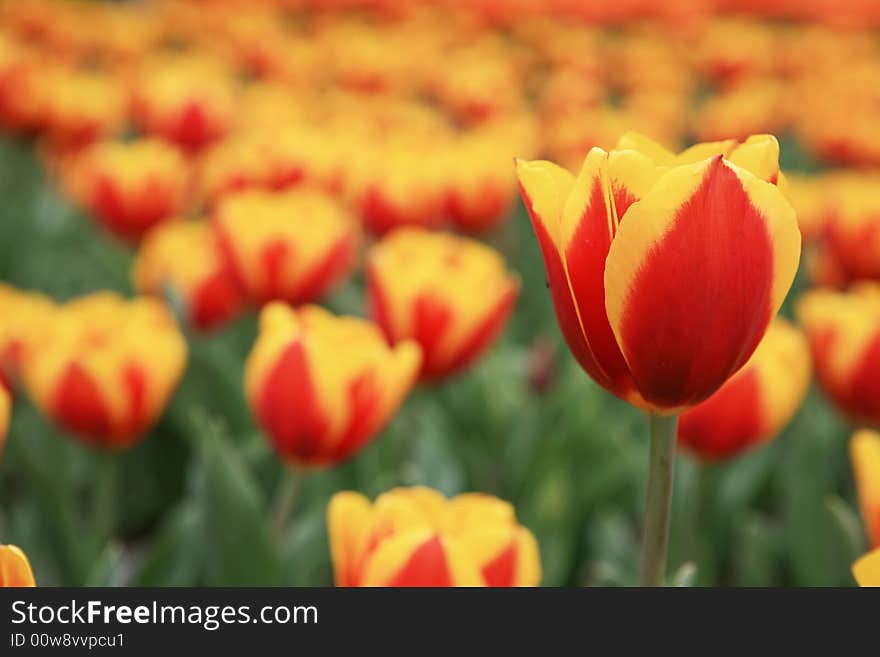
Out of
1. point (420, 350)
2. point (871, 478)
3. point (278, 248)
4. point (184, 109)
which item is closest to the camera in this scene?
point (871, 478)

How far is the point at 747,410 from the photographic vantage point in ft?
3.16

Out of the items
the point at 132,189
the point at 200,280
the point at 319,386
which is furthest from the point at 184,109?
the point at 319,386

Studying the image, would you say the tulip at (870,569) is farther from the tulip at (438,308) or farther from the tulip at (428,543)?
the tulip at (438,308)

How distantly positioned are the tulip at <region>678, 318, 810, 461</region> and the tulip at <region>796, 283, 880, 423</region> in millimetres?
95

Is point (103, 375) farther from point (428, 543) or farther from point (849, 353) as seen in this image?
point (849, 353)

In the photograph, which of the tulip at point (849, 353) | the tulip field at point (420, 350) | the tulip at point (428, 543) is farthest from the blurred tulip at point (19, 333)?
the tulip at point (849, 353)

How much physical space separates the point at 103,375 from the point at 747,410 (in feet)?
1.85

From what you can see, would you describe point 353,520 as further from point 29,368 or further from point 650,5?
point 650,5

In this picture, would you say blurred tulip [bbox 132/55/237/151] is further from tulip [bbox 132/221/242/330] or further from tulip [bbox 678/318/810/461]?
tulip [bbox 678/318/810/461]

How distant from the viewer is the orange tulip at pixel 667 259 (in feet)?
1.64

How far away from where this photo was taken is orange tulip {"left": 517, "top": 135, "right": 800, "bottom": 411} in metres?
0.50

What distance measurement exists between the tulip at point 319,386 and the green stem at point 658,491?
1.24 ft

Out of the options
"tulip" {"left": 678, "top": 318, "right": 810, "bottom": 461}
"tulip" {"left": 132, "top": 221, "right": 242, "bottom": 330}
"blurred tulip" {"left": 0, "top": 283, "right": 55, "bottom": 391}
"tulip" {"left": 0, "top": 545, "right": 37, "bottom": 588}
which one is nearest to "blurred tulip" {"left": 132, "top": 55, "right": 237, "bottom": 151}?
"tulip" {"left": 132, "top": 221, "right": 242, "bottom": 330}

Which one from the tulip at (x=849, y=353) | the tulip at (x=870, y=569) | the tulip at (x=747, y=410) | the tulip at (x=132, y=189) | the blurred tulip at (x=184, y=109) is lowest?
the tulip at (x=870, y=569)
